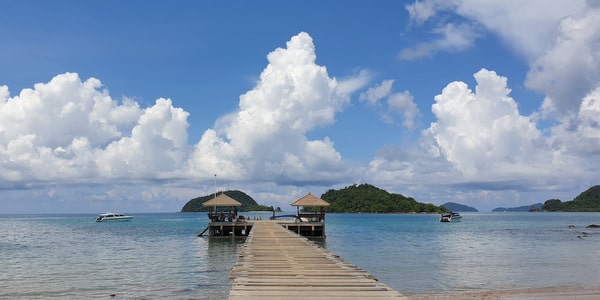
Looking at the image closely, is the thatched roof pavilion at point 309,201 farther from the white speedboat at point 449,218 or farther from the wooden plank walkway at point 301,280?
the white speedboat at point 449,218

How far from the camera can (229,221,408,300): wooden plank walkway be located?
10625 millimetres

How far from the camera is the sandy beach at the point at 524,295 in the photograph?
1744 centimetres

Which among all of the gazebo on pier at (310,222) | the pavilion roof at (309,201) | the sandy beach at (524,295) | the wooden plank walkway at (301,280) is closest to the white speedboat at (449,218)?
the gazebo on pier at (310,222)

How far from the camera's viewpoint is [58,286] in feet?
70.7

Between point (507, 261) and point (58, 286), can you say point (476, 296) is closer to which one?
point (507, 261)

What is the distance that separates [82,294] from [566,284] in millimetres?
19013

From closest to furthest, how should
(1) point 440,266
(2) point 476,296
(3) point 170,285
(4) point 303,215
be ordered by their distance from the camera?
1. (2) point 476,296
2. (3) point 170,285
3. (1) point 440,266
4. (4) point 303,215

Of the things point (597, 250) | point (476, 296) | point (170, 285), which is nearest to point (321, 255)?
point (476, 296)

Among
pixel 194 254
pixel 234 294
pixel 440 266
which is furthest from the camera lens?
pixel 194 254

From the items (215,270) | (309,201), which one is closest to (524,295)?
(215,270)

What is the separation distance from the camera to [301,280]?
1253 centimetres

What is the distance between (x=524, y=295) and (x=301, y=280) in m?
9.64

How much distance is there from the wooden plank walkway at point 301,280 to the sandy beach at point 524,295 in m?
3.85

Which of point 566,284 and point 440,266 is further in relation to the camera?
point 440,266
